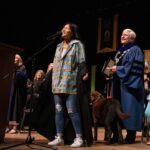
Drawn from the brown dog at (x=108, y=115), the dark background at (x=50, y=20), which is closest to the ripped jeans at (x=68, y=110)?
the brown dog at (x=108, y=115)

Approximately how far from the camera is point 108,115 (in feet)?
14.0

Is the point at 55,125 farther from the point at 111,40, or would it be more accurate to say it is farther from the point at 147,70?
the point at 111,40

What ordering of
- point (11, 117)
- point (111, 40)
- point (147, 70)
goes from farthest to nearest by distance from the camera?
point (111, 40) → point (11, 117) → point (147, 70)

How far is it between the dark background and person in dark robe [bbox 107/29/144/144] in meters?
4.42

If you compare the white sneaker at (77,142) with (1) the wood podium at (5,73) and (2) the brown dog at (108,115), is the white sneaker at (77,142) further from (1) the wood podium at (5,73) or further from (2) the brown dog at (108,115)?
(1) the wood podium at (5,73)

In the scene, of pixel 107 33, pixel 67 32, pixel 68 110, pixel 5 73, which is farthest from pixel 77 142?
pixel 107 33

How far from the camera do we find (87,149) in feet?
11.5

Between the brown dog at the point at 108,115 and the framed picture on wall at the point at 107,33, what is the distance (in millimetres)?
4800

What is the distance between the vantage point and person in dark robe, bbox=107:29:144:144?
14.1ft

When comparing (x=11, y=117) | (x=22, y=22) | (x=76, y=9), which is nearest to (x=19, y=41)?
(x=22, y=22)

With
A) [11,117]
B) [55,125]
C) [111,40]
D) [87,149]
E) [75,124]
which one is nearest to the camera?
[87,149]

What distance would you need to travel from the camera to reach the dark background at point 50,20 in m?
9.16

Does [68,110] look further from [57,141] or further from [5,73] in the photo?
[5,73]

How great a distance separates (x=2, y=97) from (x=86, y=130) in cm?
96
